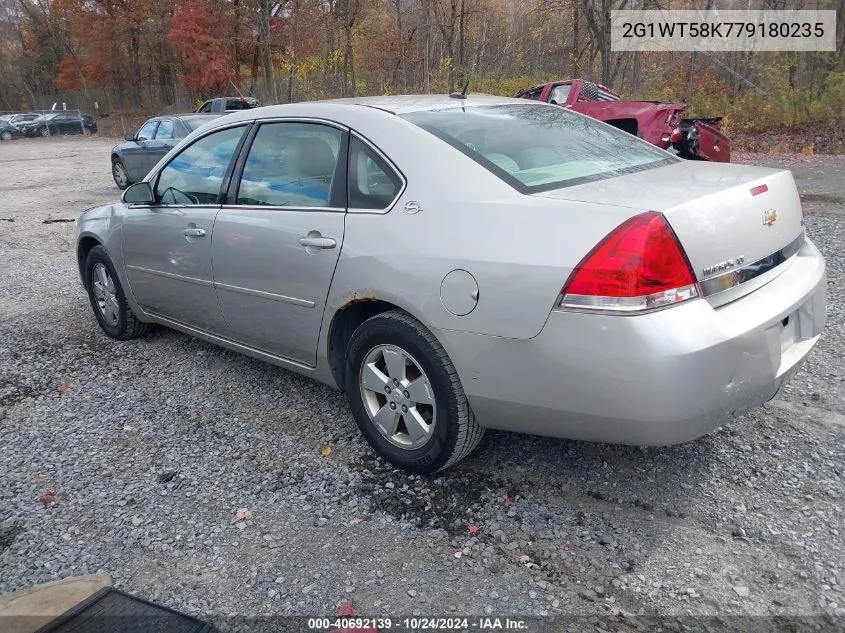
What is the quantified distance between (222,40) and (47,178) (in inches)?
761

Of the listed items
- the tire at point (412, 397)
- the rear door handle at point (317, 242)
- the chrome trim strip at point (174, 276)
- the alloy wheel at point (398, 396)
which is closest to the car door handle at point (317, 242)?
the rear door handle at point (317, 242)

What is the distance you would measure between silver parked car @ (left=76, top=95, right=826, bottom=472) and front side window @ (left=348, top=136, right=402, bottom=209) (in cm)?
1

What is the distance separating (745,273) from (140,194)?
3468mm

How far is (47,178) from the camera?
17.9m

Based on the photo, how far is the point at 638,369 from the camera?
2.28 m

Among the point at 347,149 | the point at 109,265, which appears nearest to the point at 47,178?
the point at 109,265

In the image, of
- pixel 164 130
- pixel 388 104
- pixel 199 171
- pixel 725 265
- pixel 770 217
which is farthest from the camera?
pixel 164 130

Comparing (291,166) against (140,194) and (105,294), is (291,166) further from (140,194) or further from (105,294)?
(105,294)

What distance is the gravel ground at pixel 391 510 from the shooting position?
2.35m

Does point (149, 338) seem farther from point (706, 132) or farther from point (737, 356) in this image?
point (706, 132)

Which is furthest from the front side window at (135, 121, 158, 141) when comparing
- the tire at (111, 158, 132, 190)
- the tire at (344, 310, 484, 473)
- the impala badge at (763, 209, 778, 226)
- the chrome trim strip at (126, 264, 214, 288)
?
the impala badge at (763, 209, 778, 226)

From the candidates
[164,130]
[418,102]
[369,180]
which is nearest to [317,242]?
[369,180]

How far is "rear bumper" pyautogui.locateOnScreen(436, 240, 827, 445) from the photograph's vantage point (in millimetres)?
2275

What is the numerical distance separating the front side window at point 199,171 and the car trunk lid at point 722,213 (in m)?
2.06
